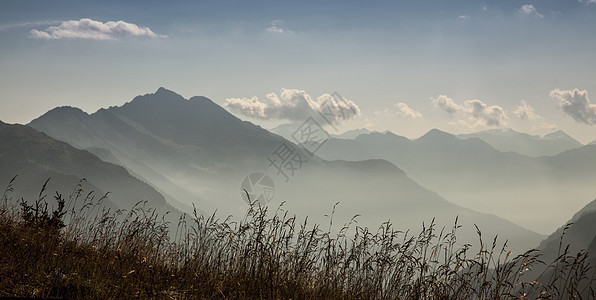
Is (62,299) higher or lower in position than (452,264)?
lower

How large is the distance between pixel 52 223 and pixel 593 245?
19592cm

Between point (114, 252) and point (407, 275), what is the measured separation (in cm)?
461

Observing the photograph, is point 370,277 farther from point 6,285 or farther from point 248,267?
point 6,285


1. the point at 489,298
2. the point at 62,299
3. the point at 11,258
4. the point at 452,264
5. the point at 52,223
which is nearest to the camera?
the point at 62,299

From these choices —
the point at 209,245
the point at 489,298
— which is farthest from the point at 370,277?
the point at 209,245

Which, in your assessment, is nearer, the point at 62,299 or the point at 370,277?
the point at 62,299

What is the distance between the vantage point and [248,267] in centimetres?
610

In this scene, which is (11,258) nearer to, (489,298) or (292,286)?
(292,286)

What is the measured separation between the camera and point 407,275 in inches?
236

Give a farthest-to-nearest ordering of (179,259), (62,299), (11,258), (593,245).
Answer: (593,245) < (179,259) < (11,258) < (62,299)

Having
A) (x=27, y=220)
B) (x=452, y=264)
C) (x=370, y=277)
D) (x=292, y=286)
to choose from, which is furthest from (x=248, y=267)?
(x=27, y=220)

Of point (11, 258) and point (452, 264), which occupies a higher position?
point (452, 264)

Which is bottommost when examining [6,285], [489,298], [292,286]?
[6,285]

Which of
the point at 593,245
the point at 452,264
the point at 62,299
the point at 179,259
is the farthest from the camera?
the point at 593,245
